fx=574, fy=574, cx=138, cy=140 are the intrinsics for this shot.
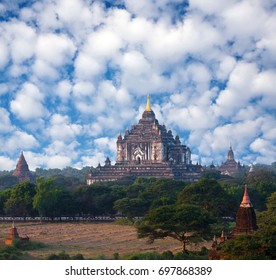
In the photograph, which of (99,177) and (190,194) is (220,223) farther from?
(99,177)

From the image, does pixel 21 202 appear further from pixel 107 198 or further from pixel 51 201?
pixel 107 198

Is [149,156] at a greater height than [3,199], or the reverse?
[149,156]

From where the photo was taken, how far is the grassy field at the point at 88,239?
33375 millimetres

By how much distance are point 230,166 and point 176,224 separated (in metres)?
94.0

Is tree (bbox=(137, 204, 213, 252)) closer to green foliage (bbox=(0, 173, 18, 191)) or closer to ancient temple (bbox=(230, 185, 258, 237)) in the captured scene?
ancient temple (bbox=(230, 185, 258, 237))

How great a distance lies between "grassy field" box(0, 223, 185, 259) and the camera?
1314 inches

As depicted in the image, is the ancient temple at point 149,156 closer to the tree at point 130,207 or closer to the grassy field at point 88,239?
the tree at point 130,207

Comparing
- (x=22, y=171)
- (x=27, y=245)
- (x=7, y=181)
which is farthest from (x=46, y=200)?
(x=22, y=171)

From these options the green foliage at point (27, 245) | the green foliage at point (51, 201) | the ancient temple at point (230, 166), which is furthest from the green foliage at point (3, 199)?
the ancient temple at point (230, 166)

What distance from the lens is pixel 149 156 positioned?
99.2 meters

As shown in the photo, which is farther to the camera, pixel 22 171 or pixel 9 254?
pixel 22 171

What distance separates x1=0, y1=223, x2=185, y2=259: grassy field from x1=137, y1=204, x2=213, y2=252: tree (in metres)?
1.57
